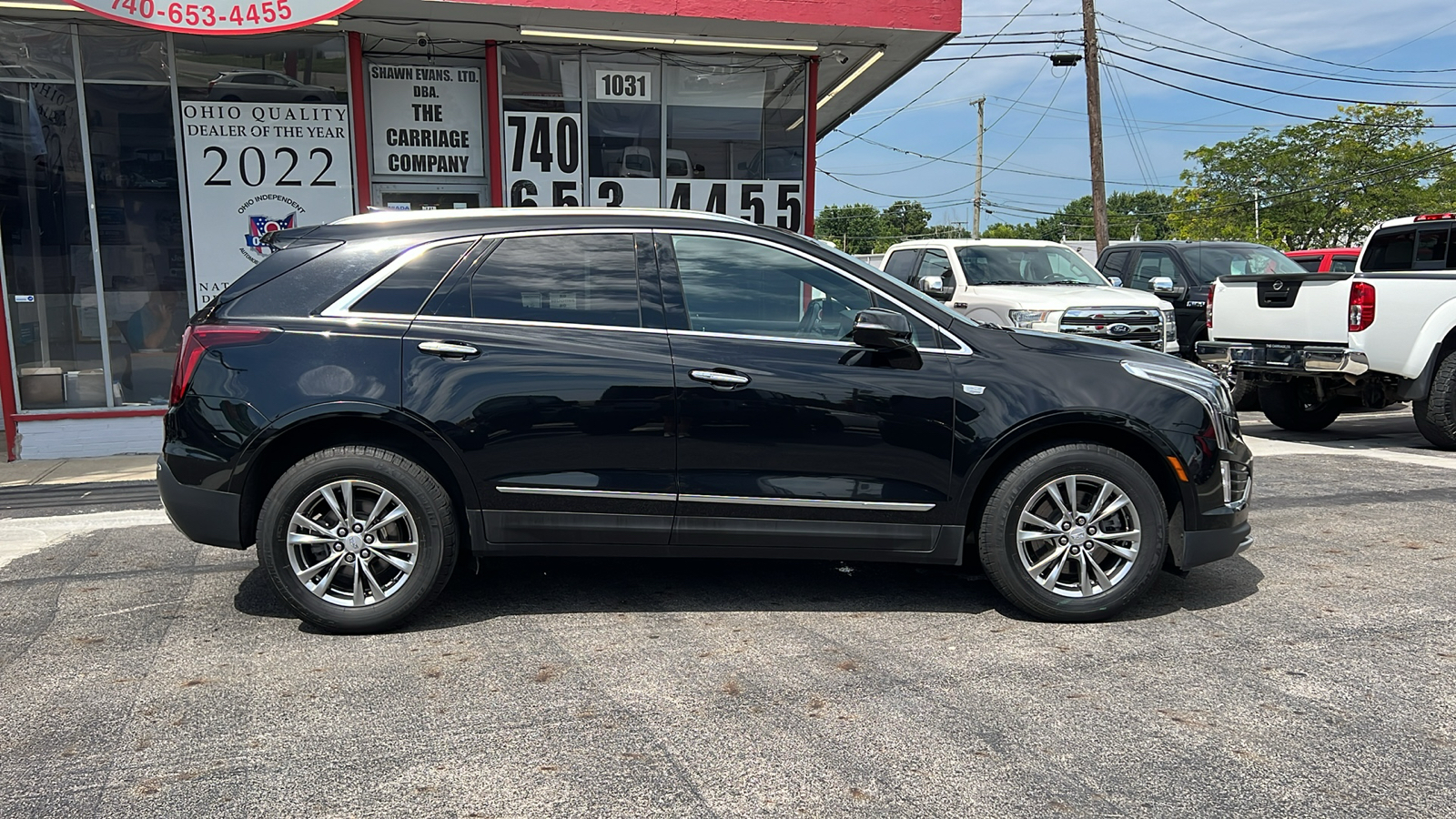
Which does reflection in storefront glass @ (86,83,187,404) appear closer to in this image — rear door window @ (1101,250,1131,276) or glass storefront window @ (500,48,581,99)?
glass storefront window @ (500,48,581,99)

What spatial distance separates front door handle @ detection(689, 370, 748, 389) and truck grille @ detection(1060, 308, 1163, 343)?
7.07 meters

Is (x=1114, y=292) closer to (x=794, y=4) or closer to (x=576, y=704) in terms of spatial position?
(x=794, y=4)

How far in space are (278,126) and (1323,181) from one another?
173ft

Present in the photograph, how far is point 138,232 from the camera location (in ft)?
32.6

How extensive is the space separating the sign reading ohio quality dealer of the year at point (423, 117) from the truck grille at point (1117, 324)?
21.6ft

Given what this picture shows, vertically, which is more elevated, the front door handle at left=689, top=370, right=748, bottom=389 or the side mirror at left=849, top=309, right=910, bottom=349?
the side mirror at left=849, top=309, right=910, bottom=349

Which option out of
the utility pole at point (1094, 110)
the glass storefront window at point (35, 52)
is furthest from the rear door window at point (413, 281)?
the utility pole at point (1094, 110)

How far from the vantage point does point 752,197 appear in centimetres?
1154

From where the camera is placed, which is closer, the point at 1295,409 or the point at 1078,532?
the point at 1078,532

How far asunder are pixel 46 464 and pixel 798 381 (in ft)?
25.9

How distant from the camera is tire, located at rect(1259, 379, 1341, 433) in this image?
10617 millimetres

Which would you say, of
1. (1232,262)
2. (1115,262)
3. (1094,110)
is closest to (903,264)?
(1115,262)

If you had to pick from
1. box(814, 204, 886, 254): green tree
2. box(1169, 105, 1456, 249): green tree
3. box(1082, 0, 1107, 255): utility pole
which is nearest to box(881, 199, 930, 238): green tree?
box(814, 204, 886, 254): green tree

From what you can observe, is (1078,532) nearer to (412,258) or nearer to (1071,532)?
(1071,532)
